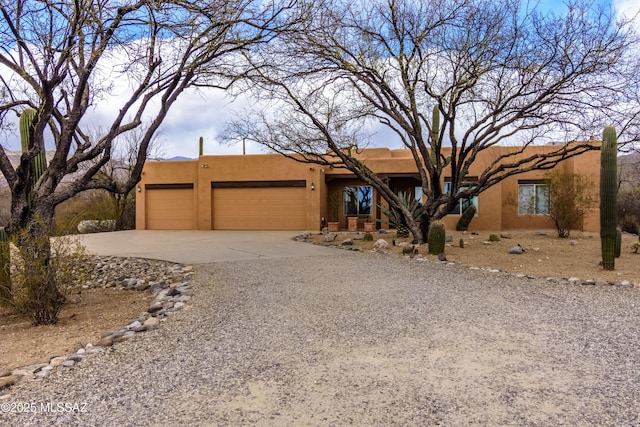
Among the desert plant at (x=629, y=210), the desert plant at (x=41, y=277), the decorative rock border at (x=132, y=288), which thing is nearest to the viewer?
the decorative rock border at (x=132, y=288)

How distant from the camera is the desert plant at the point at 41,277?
543 cm

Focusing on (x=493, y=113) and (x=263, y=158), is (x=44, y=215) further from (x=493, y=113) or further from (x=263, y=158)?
(x=263, y=158)

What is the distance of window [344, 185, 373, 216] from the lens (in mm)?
21297

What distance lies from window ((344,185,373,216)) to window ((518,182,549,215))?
6.79 meters

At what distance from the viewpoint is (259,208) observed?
21.3 meters

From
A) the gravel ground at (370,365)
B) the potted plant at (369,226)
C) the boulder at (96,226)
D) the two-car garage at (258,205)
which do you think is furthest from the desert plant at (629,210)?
the boulder at (96,226)

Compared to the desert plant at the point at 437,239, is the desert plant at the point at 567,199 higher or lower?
higher

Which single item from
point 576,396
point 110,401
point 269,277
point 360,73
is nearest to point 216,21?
point 269,277

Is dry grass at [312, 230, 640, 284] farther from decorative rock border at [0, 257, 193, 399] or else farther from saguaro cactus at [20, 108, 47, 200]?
saguaro cactus at [20, 108, 47, 200]

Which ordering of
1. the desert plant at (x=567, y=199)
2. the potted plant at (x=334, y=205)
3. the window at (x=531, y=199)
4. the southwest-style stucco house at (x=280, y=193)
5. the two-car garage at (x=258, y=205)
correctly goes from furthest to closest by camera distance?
the potted plant at (x=334, y=205), the two-car garage at (x=258, y=205), the southwest-style stucco house at (x=280, y=193), the window at (x=531, y=199), the desert plant at (x=567, y=199)

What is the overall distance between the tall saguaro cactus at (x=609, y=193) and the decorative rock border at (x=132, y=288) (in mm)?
7860

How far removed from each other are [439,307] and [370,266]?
3602 millimetres

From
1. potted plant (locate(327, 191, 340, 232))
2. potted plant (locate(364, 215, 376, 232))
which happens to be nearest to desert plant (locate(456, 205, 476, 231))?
potted plant (locate(364, 215, 376, 232))

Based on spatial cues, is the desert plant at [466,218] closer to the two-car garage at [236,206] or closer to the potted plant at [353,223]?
the potted plant at [353,223]
